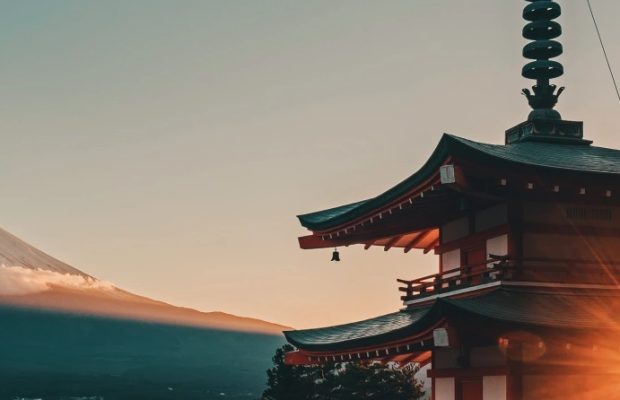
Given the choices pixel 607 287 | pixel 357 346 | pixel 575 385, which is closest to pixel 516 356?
pixel 575 385

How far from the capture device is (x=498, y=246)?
18703mm

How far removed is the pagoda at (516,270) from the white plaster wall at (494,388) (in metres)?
0.03

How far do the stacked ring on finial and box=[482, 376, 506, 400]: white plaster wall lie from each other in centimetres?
766

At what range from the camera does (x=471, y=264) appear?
785 inches

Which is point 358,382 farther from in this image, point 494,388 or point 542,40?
point 494,388

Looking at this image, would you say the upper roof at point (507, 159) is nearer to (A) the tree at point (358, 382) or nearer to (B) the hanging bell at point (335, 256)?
(B) the hanging bell at point (335, 256)

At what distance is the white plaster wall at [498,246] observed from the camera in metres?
18.4

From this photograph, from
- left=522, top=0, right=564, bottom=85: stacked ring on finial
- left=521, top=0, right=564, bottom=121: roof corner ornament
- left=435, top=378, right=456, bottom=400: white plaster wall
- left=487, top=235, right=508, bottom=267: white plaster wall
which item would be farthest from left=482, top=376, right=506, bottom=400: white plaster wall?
left=522, top=0, right=564, bottom=85: stacked ring on finial

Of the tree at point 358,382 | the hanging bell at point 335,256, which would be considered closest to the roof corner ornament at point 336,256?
the hanging bell at point 335,256

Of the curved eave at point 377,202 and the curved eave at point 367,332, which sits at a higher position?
the curved eave at point 377,202

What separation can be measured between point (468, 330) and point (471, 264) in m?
Answer: 4.01

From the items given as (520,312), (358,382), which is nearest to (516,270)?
(520,312)

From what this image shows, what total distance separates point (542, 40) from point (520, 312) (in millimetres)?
8577

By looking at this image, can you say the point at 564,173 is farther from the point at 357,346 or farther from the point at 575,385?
the point at 357,346
